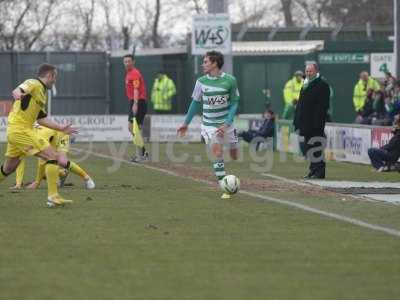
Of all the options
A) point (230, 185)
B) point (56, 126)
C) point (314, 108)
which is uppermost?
point (314, 108)

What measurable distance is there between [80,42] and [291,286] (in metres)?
46.4

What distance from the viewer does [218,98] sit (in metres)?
15.9

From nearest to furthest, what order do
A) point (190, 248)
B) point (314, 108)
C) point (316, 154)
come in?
point (190, 248)
point (314, 108)
point (316, 154)

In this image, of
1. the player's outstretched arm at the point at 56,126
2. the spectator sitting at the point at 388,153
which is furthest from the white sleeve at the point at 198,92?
the spectator sitting at the point at 388,153

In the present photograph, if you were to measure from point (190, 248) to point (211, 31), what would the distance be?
62.0 feet

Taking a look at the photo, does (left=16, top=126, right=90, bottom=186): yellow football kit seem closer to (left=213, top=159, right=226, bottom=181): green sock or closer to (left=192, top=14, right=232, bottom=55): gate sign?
(left=213, top=159, right=226, bottom=181): green sock

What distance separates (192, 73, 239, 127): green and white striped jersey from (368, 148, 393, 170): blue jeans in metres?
5.68

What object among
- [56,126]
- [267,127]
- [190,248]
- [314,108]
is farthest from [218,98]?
[267,127]

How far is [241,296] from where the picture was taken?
8.16 metres

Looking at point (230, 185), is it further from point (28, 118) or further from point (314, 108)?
point (314, 108)

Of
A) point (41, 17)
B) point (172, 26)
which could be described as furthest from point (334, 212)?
point (172, 26)

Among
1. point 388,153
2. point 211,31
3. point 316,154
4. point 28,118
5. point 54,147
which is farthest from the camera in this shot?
point 211,31

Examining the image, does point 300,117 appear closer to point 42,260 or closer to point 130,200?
point 130,200

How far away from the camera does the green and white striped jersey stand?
15.9 m
